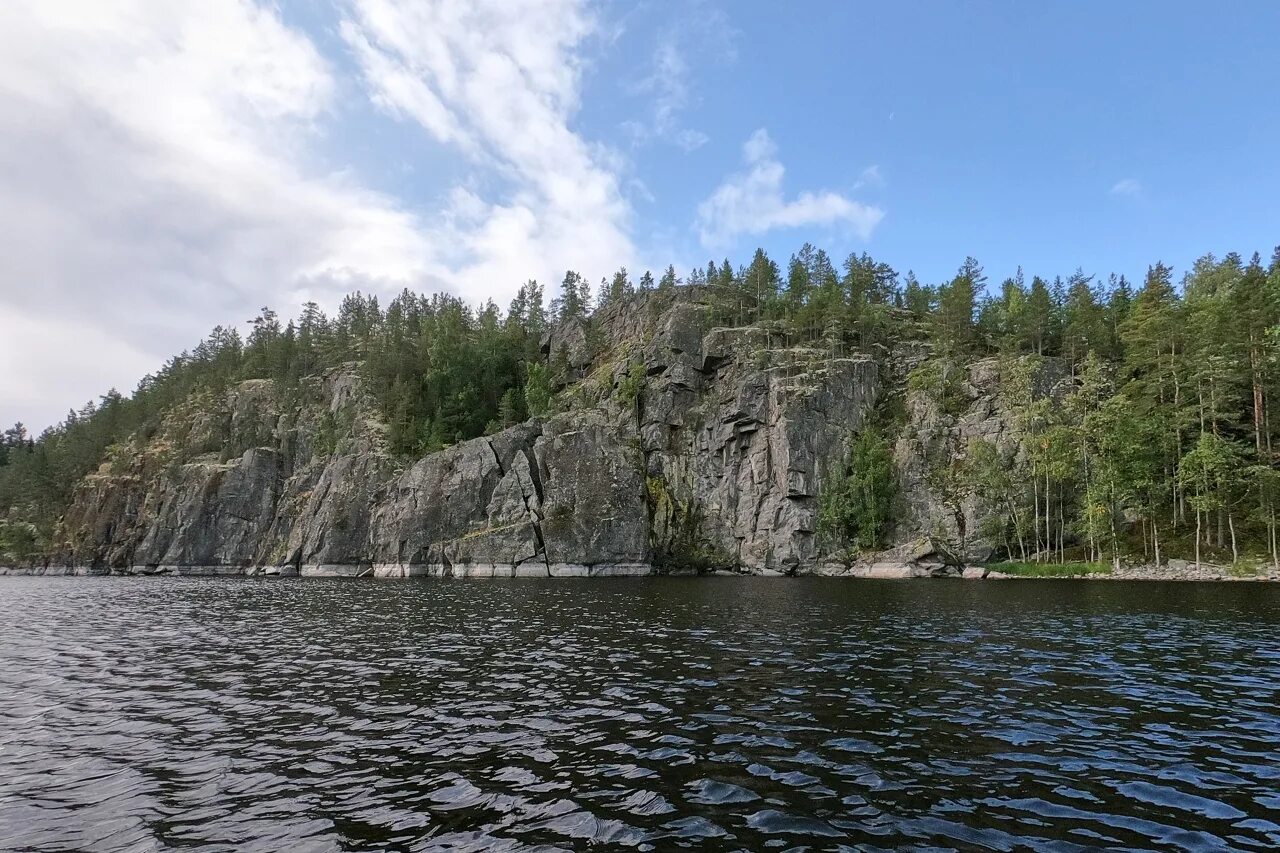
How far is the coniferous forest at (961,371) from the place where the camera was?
69.3 metres

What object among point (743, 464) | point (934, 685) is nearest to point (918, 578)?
point (743, 464)

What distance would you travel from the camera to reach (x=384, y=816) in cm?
1084

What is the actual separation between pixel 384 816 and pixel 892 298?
15195 centimetres

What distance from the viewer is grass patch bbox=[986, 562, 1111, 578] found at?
2643 inches

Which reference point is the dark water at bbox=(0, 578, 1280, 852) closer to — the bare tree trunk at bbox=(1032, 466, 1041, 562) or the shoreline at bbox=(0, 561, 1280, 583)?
the shoreline at bbox=(0, 561, 1280, 583)

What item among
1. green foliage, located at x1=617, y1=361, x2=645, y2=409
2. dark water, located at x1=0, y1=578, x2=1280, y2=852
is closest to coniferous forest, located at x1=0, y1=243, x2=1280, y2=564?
green foliage, located at x1=617, y1=361, x2=645, y2=409

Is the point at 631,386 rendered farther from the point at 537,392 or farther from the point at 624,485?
the point at 624,485

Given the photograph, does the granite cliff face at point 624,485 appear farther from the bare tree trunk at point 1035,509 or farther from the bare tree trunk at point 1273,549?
the bare tree trunk at point 1273,549

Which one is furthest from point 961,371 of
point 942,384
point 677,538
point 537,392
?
point 537,392

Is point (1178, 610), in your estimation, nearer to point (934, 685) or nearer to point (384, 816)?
point (934, 685)

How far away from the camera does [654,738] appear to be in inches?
591

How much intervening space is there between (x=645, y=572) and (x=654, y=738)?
79.1 metres

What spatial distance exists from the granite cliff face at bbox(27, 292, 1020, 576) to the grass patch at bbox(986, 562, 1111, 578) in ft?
19.0

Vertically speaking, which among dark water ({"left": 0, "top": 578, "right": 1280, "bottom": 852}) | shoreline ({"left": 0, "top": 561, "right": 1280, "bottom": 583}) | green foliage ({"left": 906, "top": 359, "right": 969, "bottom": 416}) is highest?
green foliage ({"left": 906, "top": 359, "right": 969, "bottom": 416})
